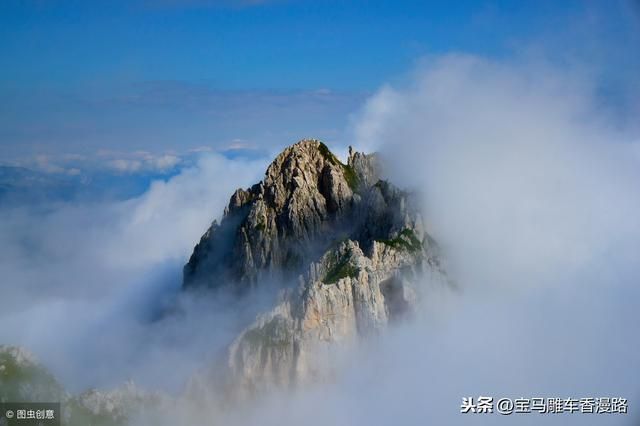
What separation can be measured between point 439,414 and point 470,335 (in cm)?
1619

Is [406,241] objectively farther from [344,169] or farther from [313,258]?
[344,169]

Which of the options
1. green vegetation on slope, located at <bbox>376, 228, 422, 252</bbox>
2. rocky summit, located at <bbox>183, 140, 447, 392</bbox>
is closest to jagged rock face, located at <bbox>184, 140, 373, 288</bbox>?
rocky summit, located at <bbox>183, 140, 447, 392</bbox>

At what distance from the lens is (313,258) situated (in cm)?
11944

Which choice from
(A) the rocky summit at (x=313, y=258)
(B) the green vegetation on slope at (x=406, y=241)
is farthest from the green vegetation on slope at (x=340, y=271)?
(B) the green vegetation on slope at (x=406, y=241)

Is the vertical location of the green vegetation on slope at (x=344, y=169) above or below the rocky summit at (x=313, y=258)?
above

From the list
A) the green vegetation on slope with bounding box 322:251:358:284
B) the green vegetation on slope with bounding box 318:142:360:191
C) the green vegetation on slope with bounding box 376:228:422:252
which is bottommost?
the green vegetation on slope with bounding box 322:251:358:284

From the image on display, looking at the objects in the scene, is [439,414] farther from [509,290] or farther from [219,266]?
[219,266]

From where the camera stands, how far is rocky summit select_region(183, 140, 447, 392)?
97250mm

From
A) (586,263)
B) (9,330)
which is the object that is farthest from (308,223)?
(9,330)

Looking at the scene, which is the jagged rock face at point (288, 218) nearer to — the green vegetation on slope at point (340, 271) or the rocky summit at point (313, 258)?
the rocky summit at point (313, 258)

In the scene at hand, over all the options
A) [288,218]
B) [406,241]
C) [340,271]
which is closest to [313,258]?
[288,218]

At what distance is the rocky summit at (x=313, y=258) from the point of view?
319 ft

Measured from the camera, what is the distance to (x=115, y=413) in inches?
3661

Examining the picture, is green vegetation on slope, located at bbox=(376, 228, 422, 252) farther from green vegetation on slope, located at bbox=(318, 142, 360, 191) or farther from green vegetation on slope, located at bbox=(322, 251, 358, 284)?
green vegetation on slope, located at bbox=(318, 142, 360, 191)
